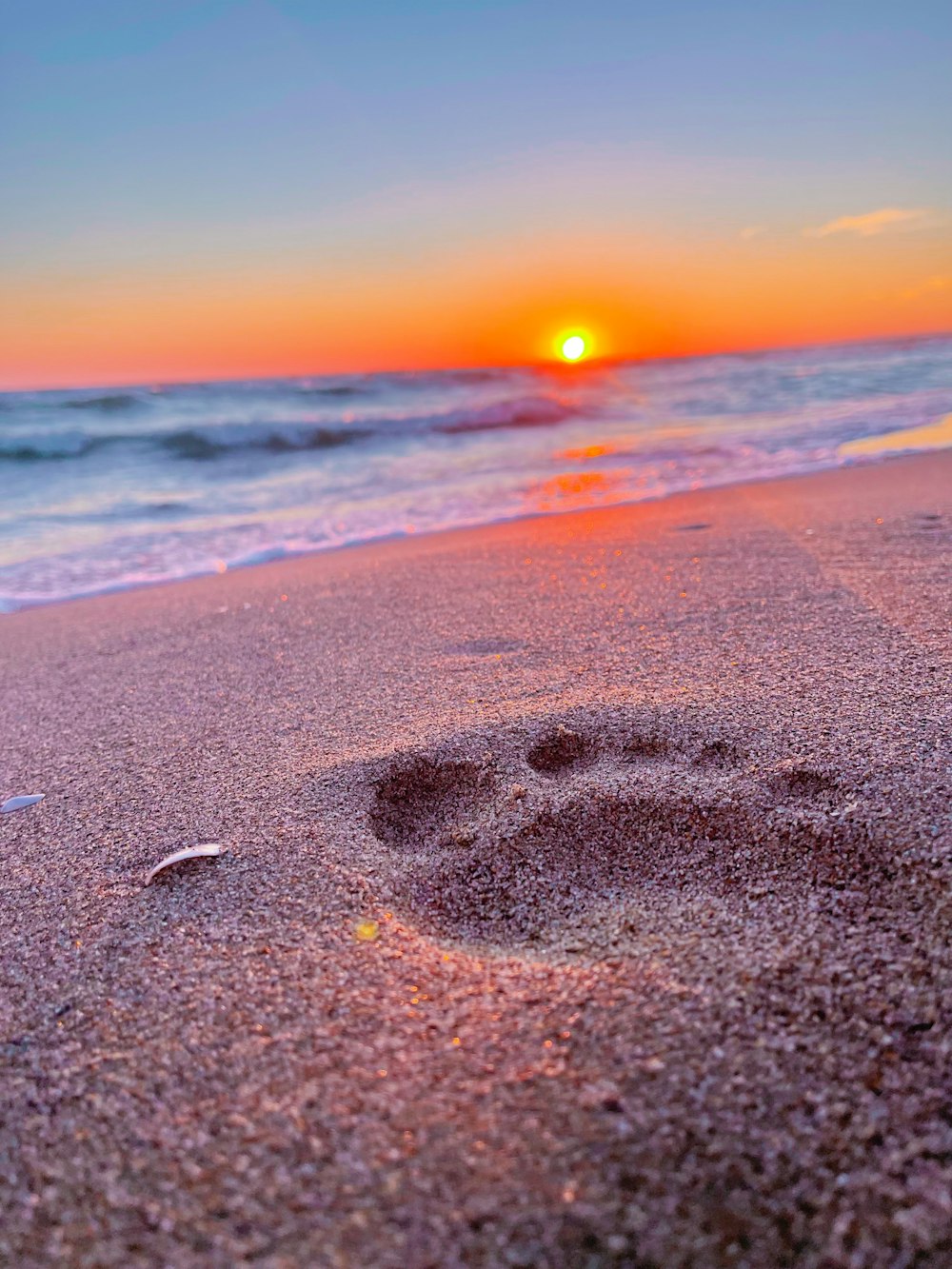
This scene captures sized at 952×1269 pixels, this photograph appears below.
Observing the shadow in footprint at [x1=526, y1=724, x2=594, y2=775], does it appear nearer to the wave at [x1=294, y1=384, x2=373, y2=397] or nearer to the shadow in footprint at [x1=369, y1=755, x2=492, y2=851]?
the shadow in footprint at [x1=369, y1=755, x2=492, y2=851]

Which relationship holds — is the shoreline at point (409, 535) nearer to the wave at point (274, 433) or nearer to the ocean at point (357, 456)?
the ocean at point (357, 456)

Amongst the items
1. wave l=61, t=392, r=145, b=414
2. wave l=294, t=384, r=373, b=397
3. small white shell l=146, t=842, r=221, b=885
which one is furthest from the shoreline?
wave l=294, t=384, r=373, b=397

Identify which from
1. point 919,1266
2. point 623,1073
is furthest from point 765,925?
point 919,1266

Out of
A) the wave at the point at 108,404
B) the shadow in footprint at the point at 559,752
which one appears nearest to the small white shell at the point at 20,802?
the shadow in footprint at the point at 559,752

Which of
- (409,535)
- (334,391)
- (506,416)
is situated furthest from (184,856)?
(334,391)

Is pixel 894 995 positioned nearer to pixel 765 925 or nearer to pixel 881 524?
pixel 765 925
